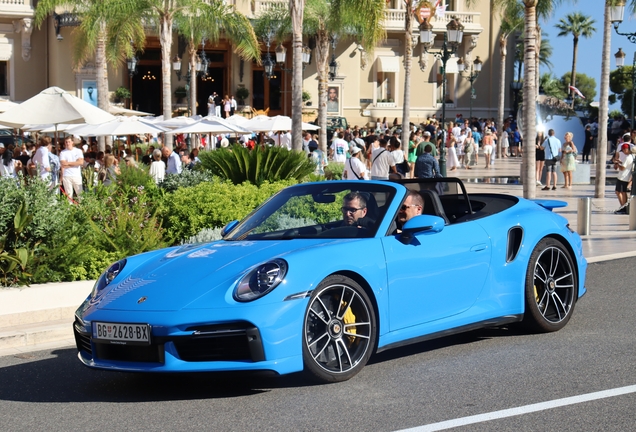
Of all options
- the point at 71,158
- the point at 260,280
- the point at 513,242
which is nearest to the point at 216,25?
the point at 71,158

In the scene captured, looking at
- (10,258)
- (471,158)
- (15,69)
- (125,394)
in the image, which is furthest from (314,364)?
(15,69)

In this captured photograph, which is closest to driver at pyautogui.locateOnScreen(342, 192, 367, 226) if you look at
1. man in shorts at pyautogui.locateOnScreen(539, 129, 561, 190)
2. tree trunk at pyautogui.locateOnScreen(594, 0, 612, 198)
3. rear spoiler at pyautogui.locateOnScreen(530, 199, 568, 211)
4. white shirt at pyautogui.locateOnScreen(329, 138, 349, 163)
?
rear spoiler at pyautogui.locateOnScreen(530, 199, 568, 211)

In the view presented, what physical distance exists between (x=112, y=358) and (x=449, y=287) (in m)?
2.61

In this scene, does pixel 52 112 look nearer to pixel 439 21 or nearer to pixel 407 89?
pixel 407 89

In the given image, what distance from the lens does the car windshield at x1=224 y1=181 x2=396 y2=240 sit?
7.37 metres

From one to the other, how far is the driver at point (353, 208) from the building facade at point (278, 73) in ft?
147

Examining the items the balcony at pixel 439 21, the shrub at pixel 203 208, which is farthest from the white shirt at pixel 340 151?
the balcony at pixel 439 21

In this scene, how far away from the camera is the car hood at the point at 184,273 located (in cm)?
637

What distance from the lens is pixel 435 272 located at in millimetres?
7359

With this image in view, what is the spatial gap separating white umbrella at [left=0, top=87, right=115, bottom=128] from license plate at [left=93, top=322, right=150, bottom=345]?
1543 cm

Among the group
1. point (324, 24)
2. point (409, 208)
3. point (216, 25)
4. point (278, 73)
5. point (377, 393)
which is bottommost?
point (377, 393)

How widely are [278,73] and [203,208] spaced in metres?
49.8

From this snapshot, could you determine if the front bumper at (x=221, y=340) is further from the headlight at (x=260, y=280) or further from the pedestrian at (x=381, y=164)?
the pedestrian at (x=381, y=164)

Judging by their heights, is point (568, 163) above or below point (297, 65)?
below
